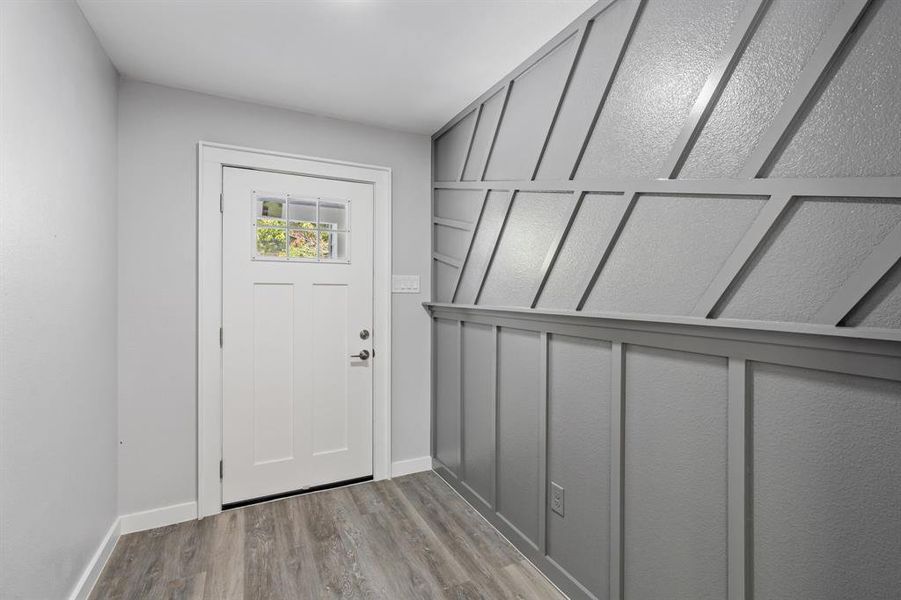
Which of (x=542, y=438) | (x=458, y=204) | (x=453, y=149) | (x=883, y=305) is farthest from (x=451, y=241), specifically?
(x=883, y=305)

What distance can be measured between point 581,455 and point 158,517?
2303 mm

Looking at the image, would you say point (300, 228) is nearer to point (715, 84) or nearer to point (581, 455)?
point (581, 455)

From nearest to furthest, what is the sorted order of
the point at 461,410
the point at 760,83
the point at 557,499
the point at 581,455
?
1. the point at 760,83
2. the point at 581,455
3. the point at 557,499
4. the point at 461,410

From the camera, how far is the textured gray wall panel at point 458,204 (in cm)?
249

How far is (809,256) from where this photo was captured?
102cm

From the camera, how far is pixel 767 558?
111 centimetres

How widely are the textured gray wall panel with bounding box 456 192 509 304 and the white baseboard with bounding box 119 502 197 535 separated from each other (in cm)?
198

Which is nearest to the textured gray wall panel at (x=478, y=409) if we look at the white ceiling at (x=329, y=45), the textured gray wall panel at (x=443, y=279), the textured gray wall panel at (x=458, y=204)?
the textured gray wall panel at (x=443, y=279)

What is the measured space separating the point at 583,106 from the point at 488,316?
1.12 m

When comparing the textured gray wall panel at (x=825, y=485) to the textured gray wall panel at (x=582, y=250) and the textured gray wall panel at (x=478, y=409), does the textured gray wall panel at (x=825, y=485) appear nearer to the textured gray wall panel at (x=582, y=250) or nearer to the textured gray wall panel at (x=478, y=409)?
the textured gray wall panel at (x=582, y=250)

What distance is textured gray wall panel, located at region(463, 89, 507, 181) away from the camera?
2.31 m

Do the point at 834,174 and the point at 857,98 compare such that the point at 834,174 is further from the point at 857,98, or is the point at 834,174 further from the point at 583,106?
the point at 583,106

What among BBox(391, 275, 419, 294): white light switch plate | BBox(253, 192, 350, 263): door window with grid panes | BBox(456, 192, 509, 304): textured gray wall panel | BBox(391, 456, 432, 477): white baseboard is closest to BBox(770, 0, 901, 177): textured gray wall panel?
BBox(456, 192, 509, 304): textured gray wall panel

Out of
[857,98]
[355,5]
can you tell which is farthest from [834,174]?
[355,5]
